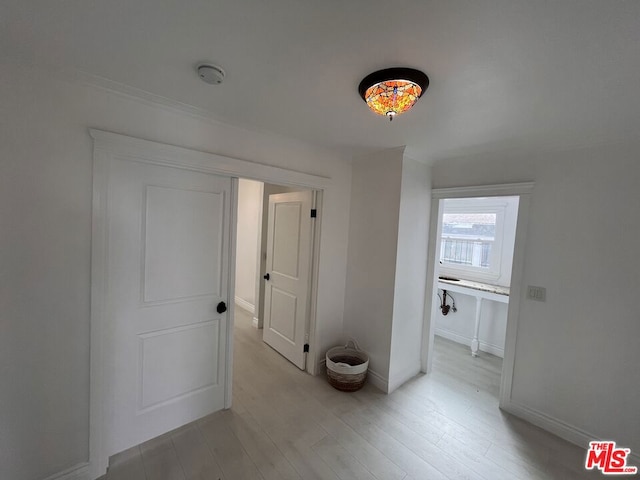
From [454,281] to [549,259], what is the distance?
1573 millimetres

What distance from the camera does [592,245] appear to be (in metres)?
1.94

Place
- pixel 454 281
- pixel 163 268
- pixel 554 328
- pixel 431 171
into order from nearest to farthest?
pixel 163 268
pixel 554 328
pixel 431 171
pixel 454 281

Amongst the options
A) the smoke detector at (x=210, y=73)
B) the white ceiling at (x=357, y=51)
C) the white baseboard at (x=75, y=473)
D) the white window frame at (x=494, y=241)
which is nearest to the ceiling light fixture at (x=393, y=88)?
the white ceiling at (x=357, y=51)

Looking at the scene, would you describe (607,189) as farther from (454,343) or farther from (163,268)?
(163,268)

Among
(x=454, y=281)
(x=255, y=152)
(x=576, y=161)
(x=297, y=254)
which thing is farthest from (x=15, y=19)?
(x=454, y=281)

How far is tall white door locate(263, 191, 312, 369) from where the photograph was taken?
2.78 metres

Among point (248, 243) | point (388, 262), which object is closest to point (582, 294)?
point (388, 262)

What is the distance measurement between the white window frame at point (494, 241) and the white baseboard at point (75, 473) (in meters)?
3.83

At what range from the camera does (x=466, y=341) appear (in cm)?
368

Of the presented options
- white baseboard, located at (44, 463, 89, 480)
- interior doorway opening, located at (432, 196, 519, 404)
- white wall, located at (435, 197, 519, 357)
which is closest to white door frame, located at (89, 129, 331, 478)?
white baseboard, located at (44, 463, 89, 480)

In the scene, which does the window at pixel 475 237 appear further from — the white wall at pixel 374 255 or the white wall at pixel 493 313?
the white wall at pixel 374 255

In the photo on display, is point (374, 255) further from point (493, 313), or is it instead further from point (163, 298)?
point (493, 313)
